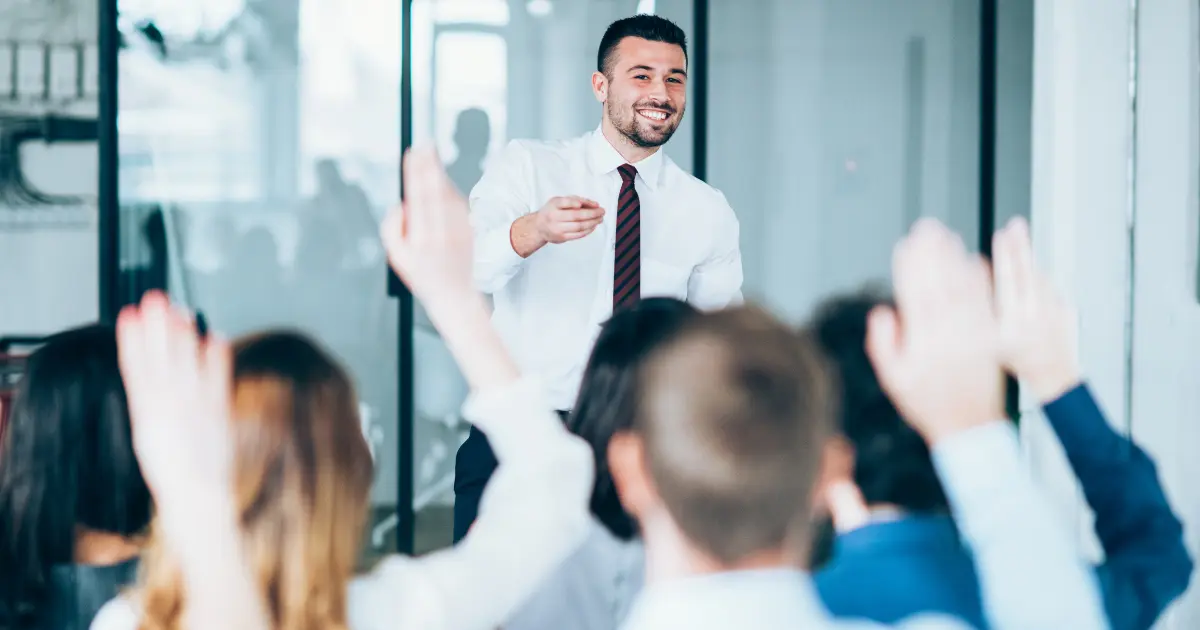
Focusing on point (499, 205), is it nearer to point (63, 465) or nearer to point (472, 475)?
point (472, 475)

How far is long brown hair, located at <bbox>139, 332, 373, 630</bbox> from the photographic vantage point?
103 centimetres

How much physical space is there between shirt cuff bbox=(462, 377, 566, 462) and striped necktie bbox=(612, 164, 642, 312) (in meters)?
1.80

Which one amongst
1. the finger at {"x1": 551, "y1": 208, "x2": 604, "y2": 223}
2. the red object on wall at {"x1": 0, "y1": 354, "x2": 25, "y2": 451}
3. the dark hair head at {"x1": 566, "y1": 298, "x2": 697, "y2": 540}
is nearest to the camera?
the dark hair head at {"x1": 566, "y1": 298, "x2": 697, "y2": 540}

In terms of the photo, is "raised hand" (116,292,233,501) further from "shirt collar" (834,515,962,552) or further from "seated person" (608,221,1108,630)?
"shirt collar" (834,515,962,552)

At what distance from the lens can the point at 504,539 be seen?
1.04 m

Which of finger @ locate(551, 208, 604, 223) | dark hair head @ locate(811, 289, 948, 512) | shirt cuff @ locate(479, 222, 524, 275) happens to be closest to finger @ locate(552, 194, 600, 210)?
finger @ locate(551, 208, 604, 223)

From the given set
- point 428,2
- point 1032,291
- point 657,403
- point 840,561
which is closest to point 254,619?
point 657,403

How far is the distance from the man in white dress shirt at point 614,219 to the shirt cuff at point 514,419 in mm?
1663

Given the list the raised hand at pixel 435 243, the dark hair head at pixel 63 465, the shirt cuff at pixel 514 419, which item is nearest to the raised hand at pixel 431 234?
the raised hand at pixel 435 243

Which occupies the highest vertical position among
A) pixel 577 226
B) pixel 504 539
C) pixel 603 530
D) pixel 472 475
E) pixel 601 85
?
pixel 601 85

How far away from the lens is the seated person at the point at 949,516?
1.09 metres

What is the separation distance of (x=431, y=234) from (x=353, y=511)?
32cm

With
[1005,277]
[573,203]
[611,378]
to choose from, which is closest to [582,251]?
[573,203]

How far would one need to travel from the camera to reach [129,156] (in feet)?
13.2
